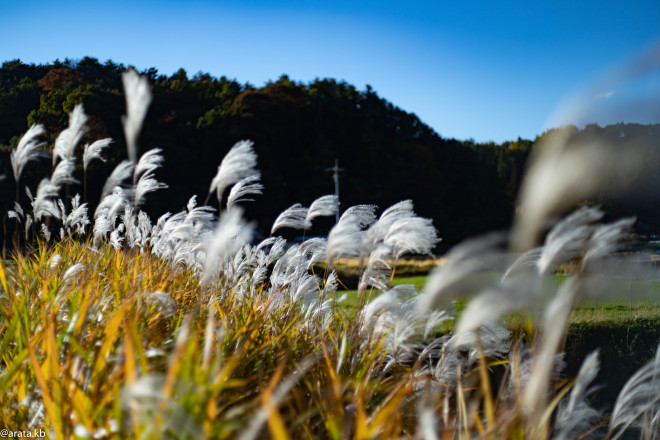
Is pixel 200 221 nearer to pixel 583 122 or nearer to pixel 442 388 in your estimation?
pixel 442 388

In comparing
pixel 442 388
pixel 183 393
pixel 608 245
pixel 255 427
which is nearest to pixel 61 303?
pixel 183 393

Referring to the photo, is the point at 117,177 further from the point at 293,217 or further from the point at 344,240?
the point at 344,240

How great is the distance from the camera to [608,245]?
1.38 meters

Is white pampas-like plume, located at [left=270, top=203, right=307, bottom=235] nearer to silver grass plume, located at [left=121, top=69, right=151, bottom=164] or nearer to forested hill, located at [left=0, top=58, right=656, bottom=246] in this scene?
silver grass plume, located at [left=121, top=69, right=151, bottom=164]

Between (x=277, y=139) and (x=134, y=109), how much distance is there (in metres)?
29.9

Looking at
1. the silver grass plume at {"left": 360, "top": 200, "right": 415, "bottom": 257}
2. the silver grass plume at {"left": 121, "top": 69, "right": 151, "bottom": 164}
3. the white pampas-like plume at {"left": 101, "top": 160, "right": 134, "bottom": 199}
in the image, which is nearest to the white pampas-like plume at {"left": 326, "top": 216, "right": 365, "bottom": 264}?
the silver grass plume at {"left": 360, "top": 200, "right": 415, "bottom": 257}

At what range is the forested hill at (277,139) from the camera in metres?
20.2

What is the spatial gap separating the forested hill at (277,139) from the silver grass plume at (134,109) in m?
17.8

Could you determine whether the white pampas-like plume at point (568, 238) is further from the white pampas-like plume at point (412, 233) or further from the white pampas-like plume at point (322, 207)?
the white pampas-like plume at point (322, 207)

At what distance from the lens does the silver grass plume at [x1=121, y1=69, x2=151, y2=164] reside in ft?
9.12

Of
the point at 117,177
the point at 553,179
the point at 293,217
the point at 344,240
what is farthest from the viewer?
the point at 117,177

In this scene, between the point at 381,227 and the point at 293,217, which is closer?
the point at 381,227

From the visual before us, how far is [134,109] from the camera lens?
288 cm

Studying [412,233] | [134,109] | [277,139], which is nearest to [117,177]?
[134,109]
